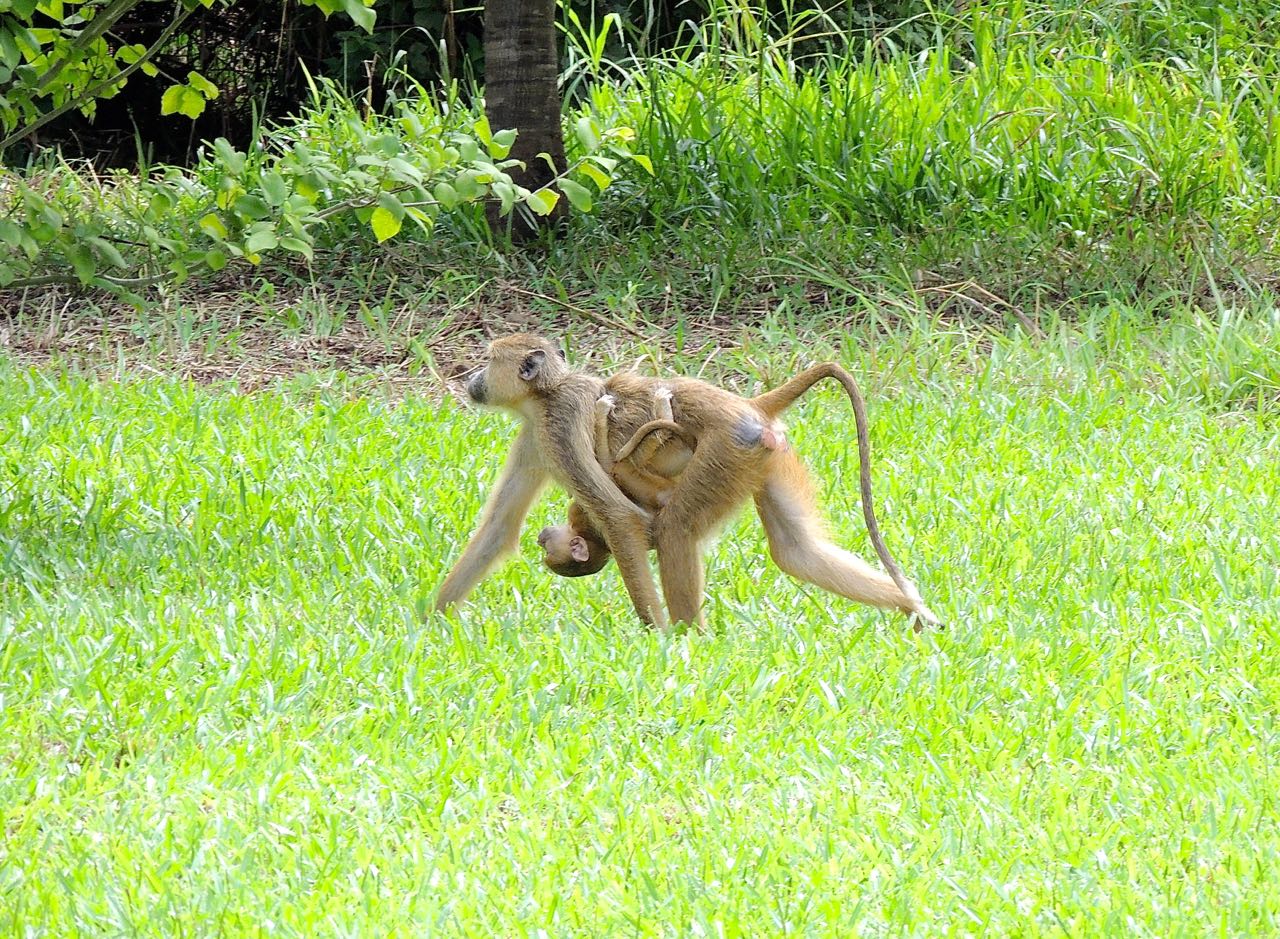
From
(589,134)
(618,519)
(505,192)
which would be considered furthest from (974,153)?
(618,519)

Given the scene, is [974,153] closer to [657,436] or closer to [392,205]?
[392,205]

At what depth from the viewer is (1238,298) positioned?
8469mm

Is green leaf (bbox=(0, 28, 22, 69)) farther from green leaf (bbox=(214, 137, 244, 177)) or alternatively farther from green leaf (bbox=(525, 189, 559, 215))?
green leaf (bbox=(525, 189, 559, 215))

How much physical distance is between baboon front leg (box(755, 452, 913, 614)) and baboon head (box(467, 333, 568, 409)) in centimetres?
70

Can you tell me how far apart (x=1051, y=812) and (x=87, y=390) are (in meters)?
5.09

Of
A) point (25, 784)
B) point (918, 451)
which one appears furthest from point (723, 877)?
point (918, 451)

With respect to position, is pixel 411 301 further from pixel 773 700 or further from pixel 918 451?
pixel 773 700

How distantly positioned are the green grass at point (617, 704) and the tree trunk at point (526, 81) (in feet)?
8.35

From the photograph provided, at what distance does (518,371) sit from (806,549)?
3.18 ft

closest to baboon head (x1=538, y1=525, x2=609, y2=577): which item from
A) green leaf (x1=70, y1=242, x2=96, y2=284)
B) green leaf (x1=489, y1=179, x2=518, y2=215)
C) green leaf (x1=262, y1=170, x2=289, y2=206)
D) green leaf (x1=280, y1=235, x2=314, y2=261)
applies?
green leaf (x1=489, y1=179, x2=518, y2=215)

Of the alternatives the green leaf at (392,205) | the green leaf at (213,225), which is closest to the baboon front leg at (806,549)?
the green leaf at (392,205)

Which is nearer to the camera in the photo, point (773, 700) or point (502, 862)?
point (502, 862)

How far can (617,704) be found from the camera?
407 cm

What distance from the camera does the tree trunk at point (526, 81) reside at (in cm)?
873
